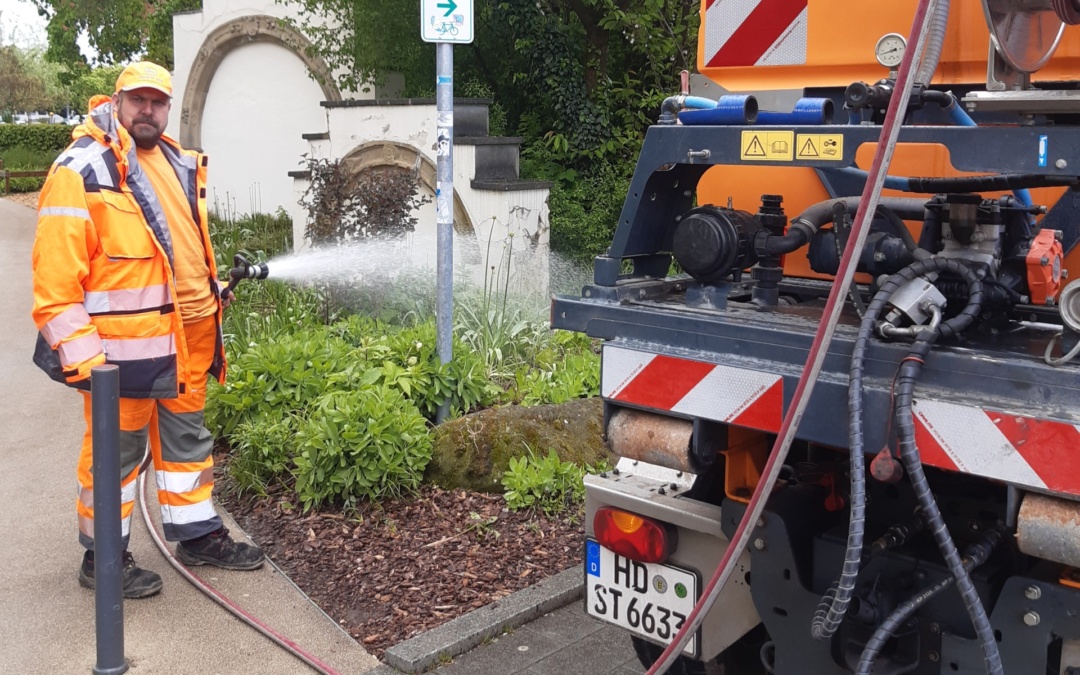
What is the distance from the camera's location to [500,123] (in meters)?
12.0

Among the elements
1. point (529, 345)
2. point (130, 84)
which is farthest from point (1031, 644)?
point (529, 345)

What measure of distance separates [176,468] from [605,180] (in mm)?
8032

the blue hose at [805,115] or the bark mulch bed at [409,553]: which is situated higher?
the blue hose at [805,115]

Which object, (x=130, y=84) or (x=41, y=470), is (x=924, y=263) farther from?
(x=41, y=470)

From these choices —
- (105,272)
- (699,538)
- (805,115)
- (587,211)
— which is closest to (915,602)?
(699,538)

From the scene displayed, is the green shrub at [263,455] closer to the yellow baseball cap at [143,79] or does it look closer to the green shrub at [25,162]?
the yellow baseball cap at [143,79]

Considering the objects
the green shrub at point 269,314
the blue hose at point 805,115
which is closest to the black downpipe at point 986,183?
the blue hose at point 805,115

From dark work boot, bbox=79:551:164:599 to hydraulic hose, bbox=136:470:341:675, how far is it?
0.49ft

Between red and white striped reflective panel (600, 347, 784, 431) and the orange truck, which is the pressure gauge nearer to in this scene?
the orange truck

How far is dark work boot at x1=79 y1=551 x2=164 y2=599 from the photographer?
4.32 metres

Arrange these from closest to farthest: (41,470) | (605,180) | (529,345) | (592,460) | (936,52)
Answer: (936,52)
(592,460)
(41,470)
(529,345)
(605,180)

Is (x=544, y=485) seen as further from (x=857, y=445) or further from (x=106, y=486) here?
(x=857, y=445)

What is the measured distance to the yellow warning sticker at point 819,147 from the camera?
7.77 ft

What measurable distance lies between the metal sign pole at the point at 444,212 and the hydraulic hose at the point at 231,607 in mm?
1459
